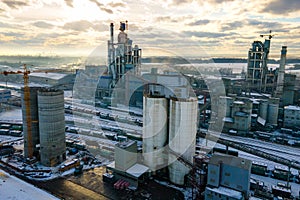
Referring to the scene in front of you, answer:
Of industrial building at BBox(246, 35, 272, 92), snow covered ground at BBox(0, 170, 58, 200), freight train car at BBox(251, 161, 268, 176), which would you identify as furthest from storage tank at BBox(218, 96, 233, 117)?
snow covered ground at BBox(0, 170, 58, 200)

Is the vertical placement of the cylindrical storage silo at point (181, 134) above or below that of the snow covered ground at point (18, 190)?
above

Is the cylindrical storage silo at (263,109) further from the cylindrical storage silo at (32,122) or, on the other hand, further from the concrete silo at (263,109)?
the cylindrical storage silo at (32,122)

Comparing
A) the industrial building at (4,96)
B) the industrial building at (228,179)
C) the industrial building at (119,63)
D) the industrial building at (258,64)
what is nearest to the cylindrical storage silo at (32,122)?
the industrial building at (228,179)

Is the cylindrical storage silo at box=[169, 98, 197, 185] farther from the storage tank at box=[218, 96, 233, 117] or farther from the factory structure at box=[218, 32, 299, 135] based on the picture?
the storage tank at box=[218, 96, 233, 117]

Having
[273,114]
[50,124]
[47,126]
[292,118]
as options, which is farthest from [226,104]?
[47,126]

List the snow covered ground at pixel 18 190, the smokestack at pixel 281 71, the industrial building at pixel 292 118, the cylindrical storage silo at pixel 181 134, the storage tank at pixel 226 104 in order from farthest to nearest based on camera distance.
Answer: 1. the smokestack at pixel 281 71
2. the industrial building at pixel 292 118
3. the storage tank at pixel 226 104
4. the cylindrical storage silo at pixel 181 134
5. the snow covered ground at pixel 18 190

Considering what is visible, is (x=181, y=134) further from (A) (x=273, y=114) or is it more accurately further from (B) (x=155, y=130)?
(A) (x=273, y=114)
